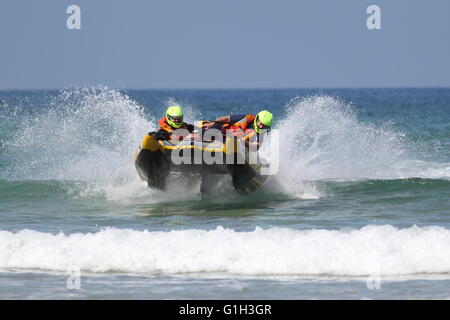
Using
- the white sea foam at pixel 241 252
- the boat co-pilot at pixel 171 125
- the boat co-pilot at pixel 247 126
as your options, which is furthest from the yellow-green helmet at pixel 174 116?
the white sea foam at pixel 241 252

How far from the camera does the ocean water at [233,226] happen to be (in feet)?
25.9

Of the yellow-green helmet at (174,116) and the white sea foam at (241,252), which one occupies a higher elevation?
the yellow-green helmet at (174,116)

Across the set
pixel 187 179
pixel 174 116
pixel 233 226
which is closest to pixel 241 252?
pixel 233 226

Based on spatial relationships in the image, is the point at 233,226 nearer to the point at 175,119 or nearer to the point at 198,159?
the point at 198,159

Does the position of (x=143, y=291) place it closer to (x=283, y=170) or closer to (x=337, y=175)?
(x=283, y=170)

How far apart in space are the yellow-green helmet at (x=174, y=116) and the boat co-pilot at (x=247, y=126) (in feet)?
1.47

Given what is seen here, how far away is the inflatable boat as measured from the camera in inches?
494

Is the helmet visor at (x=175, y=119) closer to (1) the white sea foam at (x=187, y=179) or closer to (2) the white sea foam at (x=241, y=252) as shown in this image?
(1) the white sea foam at (x=187, y=179)

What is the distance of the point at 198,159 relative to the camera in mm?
12617

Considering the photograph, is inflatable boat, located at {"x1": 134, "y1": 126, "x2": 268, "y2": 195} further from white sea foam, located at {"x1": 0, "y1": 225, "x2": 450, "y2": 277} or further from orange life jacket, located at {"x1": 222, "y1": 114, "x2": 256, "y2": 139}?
white sea foam, located at {"x1": 0, "y1": 225, "x2": 450, "y2": 277}

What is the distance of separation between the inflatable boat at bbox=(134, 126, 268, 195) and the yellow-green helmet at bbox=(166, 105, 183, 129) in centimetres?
31

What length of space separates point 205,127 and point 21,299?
615cm

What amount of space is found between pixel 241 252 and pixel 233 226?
7.26 ft
